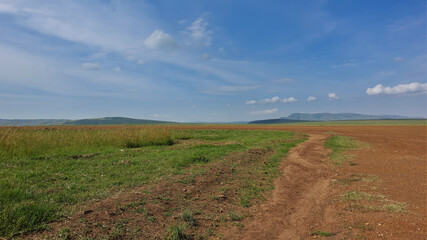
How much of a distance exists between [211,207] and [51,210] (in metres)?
3.44

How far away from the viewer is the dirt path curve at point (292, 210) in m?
4.46

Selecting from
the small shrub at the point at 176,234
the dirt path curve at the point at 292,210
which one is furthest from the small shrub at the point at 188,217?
the dirt path curve at the point at 292,210

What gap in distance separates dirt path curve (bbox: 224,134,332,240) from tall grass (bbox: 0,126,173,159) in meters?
10.3

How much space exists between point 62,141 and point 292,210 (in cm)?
1359

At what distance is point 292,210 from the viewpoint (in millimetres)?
5668

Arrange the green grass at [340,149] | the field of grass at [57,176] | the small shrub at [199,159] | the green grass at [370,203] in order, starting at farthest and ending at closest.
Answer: the green grass at [340,149], the small shrub at [199,159], the green grass at [370,203], the field of grass at [57,176]

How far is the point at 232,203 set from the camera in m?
5.86

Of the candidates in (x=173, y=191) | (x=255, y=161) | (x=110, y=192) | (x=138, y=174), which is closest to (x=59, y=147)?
(x=138, y=174)

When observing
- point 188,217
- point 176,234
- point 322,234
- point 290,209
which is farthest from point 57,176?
point 322,234

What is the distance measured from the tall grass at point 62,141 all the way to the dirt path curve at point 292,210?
33.7 ft

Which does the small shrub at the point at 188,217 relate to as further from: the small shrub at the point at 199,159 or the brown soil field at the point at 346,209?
the small shrub at the point at 199,159

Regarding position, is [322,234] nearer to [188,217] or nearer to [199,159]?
[188,217]

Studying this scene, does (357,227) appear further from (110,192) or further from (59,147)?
(59,147)

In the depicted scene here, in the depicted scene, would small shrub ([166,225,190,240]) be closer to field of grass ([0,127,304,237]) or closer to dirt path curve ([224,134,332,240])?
dirt path curve ([224,134,332,240])
